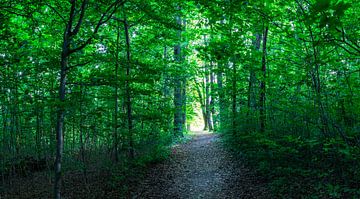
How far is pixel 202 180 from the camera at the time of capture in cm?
834

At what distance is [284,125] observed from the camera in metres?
8.42

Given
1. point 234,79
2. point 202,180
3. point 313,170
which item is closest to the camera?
point 313,170

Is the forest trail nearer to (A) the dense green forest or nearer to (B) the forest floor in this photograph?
(B) the forest floor

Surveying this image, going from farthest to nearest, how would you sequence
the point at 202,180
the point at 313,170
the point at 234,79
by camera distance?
the point at 234,79 → the point at 202,180 → the point at 313,170

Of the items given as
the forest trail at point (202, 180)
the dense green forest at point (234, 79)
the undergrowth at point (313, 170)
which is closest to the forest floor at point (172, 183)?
the forest trail at point (202, 180)

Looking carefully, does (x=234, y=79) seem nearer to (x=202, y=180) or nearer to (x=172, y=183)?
(x=202, y=180)

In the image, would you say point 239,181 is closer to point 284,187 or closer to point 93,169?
point 284,187

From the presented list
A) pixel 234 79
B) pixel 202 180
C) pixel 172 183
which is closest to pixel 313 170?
pixel 202 180

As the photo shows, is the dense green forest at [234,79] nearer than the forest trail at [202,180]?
Yes

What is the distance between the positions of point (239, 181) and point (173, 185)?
211cm

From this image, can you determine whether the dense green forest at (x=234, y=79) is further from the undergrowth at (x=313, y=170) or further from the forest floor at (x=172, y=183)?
the forest floor at (x=172, y=183)

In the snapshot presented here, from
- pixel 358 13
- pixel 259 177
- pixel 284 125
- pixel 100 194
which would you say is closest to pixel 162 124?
pixel 100 194

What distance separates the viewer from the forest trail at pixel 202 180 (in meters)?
7.13

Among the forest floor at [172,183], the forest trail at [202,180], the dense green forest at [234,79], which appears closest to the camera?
the dense green forest at [234,79]
